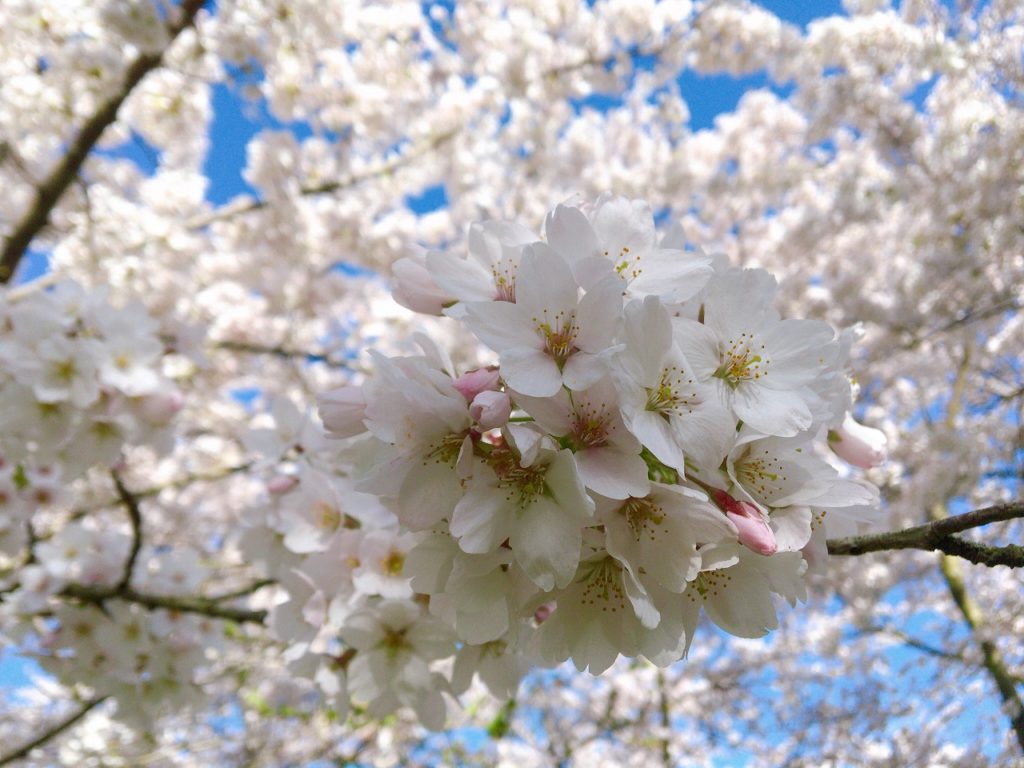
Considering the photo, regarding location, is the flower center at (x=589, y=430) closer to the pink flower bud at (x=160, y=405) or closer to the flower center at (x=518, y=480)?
the flower center at (x=518, y=480)

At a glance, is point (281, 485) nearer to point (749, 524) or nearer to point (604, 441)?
point (604, 441)

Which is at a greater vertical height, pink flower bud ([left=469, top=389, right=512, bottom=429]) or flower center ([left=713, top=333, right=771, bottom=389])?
flower center ([left=713, top=333, right=771, bottom=389])

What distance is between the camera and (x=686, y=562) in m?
0.85

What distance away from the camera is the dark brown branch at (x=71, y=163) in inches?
124

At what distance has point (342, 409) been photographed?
1.02m

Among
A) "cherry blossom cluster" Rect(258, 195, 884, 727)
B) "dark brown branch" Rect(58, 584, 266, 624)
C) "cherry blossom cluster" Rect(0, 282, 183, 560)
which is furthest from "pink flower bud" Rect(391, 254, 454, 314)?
"cherry blossom cluster" Rect(0, 282, 183, 560)

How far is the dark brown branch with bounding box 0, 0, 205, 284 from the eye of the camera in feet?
10.4

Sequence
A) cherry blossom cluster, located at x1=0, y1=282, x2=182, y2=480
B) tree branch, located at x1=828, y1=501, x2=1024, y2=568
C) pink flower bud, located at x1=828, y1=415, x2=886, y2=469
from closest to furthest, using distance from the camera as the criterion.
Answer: tree branch, located at x1=828, y1=501, x2=1024, y2=568 < pink flower bud, located at x1=828, y1=415, x2=886, y2=469 < cherry blossom cluster, located at x1=0, y1=282, x2=182, y2=480

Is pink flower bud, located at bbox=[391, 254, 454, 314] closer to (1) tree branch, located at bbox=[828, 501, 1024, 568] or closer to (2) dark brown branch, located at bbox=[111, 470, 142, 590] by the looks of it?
(1) tree branch, located at bbox=[828, 501, 1024, 568]

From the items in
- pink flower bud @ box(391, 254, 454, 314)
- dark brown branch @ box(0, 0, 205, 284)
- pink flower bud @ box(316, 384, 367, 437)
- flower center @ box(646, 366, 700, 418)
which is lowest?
flower center @ box(646, 366, 700, 418)

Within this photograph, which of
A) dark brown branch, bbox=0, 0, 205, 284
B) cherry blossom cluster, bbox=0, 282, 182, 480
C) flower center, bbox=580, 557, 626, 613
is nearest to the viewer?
flower center, bbox=580, 557, 626, 613

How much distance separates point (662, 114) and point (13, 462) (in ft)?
23.9

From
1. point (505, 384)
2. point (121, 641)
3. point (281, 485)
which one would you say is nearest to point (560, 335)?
point (505, 384)

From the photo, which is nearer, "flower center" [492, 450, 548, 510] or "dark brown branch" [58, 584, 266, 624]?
"flower center" [492, 450, 548, 510]
